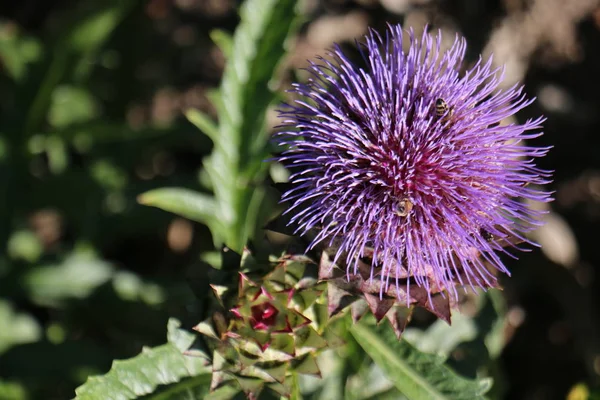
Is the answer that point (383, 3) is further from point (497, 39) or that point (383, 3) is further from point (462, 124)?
point (462, 124)

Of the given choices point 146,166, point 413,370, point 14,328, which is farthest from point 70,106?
point 413,370

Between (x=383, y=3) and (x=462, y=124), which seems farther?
(x=383, y=3)

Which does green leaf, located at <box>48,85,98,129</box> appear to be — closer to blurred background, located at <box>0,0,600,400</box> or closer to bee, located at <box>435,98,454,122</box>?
blurred background, located at <box>0,0,600,400</box>

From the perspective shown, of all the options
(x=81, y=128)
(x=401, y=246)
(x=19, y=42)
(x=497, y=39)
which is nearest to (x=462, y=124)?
(x=401, y=246)

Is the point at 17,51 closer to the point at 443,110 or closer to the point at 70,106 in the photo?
the point at 70,106

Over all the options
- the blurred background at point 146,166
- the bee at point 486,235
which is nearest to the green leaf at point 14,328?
the blurred background at point 146,166

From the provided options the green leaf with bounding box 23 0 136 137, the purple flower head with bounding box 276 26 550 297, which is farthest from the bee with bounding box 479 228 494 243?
the green leaf with bounding box 23 0 136 137

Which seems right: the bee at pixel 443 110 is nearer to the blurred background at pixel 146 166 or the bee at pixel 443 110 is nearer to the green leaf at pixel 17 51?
the blurred background at pixel 146 166
